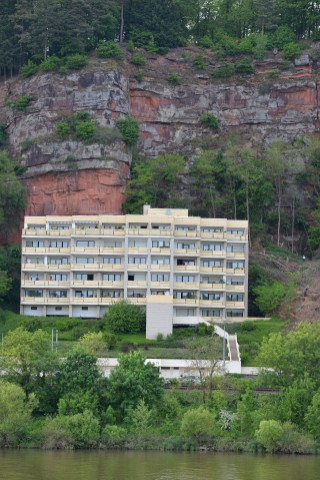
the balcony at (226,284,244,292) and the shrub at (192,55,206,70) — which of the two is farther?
the shrub at (192,55,206,70)

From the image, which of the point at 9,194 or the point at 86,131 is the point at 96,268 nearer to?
the point at 9,194

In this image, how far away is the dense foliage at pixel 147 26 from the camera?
117000 millimetres

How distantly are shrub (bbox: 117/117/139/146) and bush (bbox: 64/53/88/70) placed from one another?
6.02 meters

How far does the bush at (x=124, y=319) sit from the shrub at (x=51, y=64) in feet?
84.1

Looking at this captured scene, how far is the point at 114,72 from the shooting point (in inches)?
4496

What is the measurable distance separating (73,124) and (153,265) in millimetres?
15907

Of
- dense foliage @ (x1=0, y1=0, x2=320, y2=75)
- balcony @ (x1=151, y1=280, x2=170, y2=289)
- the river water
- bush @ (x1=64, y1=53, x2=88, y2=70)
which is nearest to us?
the river water

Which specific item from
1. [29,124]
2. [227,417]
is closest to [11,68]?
[29,124]

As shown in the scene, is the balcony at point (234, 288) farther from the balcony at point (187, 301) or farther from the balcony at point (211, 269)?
the balcony at point (187, 301)

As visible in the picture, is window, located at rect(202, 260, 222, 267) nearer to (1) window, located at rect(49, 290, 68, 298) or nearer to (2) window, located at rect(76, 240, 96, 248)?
(2) window, located at rect(76, 240, 96, 248)

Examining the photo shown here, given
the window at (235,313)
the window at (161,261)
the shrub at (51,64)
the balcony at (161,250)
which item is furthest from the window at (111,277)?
the shrub at (51,64)

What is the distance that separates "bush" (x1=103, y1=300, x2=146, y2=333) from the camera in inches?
3787

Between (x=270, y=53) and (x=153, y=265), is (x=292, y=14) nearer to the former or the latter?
(x=270, y=53)

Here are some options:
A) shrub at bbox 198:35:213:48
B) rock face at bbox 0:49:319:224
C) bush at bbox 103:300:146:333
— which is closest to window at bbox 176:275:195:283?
bush at bbox 103:300:146:333
